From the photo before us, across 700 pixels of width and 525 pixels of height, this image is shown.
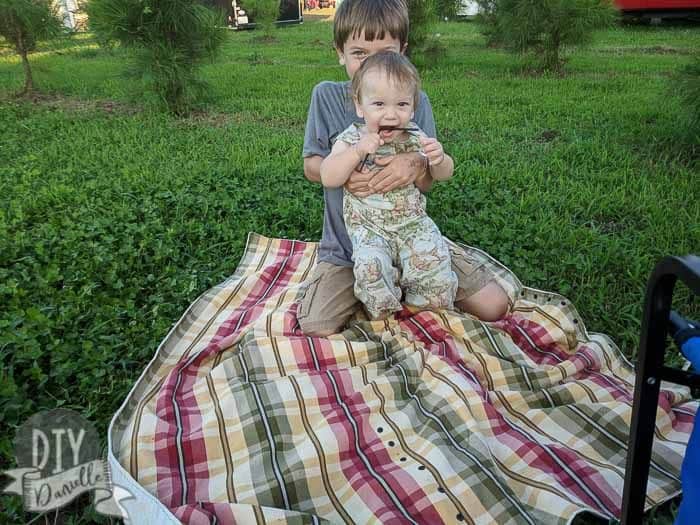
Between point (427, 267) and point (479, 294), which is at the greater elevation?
point (427, 267)

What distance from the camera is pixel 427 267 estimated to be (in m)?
2.46

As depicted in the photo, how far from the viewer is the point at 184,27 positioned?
6.12 metres

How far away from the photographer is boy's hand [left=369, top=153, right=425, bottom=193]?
2398mm

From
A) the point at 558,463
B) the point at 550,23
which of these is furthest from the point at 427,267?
the point at 550,23

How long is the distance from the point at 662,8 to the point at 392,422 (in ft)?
52.4

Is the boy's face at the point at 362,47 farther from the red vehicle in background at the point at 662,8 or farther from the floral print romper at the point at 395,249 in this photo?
the red vehicle in background at the point at 662,8

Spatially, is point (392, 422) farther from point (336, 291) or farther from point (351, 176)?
point (351, 176)

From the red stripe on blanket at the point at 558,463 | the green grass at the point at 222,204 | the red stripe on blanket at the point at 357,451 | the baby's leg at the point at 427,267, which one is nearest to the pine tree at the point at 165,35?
the green grass at the point at 222,204

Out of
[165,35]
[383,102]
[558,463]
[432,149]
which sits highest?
[165,35]

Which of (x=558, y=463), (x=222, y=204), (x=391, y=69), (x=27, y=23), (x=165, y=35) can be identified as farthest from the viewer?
(x=27, y=23)

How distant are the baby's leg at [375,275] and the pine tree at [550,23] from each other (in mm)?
6488

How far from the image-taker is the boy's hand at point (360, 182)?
2430 mm

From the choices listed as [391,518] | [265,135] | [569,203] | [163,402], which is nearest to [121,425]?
[163,402]

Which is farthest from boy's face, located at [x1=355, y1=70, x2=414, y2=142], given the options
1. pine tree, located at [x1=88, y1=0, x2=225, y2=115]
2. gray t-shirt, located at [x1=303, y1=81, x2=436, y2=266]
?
pine tree, located at [x1=88, y1=0, x2=225, y2=115]
